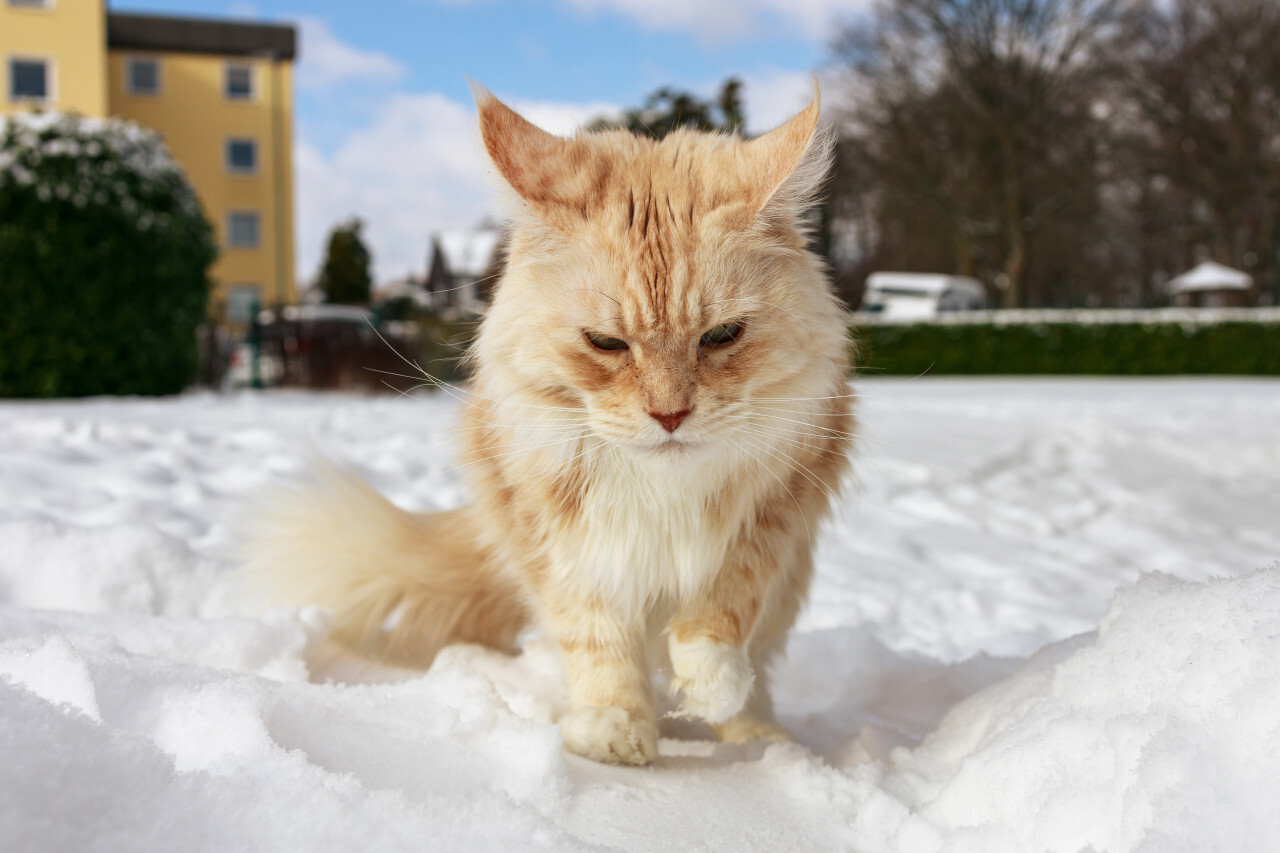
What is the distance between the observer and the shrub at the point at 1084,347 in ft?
49.1

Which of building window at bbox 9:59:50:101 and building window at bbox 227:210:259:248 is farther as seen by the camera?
building window at bbox 227:210:259:248

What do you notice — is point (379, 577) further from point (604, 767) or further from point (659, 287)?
point (659, 287)

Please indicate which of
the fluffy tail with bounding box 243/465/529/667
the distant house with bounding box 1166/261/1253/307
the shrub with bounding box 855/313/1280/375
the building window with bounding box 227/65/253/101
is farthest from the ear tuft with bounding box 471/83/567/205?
the building window with bounding box 227/65/253/101

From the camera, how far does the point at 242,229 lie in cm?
2612

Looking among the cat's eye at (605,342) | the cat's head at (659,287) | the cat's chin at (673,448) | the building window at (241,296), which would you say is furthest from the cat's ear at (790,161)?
the building window at (241,296)

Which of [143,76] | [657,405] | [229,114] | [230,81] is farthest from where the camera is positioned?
[230,81]

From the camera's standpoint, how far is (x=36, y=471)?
3938 millimetres

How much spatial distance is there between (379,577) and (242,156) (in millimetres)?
27307

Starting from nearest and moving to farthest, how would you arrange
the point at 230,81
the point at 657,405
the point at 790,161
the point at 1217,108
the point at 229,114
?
1. the point at 657,405
2. the point at 790,161
3. the point at 1217,108
4. the point at 229,114
5. the point at 230,81

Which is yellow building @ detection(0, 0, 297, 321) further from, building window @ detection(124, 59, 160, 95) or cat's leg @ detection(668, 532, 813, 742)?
cat's leg @ detection(668, 532, 813, 742)

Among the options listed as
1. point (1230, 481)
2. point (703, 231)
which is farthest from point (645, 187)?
point (1230, 481)

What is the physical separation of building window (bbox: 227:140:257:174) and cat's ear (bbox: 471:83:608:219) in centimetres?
2716

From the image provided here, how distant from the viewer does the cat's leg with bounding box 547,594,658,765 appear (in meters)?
1.77

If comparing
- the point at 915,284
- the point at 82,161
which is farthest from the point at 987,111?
the point at 82,161
